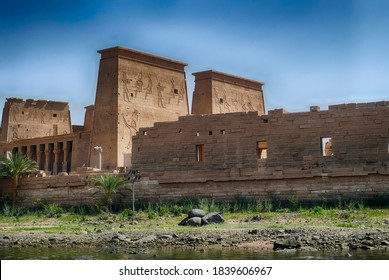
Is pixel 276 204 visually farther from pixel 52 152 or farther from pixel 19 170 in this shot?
pixel 52 152

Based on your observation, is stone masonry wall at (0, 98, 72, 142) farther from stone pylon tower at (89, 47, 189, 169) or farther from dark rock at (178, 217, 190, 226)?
dark rock at (178, 217, 190, 226)

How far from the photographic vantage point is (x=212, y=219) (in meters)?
21.8

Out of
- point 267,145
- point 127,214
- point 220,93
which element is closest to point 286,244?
point 267,145

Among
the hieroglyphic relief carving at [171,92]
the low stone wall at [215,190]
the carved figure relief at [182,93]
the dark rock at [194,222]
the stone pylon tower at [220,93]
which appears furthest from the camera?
the stone pylon tower at [220,93]

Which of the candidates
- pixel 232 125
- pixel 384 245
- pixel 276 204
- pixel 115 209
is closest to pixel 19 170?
pixel 115 209

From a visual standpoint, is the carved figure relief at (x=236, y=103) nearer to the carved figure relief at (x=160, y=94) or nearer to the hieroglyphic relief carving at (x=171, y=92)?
the hieroglyphic relief carving at (x=171, y=92)

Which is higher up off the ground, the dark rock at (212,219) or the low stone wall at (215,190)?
the low stone wall at (215,190)

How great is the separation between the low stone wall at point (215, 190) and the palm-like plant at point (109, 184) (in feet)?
1.72

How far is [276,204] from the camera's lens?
24219mm

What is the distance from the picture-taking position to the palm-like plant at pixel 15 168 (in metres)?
30.0

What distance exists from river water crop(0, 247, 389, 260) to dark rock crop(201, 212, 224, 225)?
474 cm

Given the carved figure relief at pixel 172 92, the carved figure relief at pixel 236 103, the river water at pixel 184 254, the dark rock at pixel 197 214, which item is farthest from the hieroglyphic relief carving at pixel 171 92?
the river water at pixel 184 254

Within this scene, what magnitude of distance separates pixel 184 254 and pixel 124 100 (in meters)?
18.5
